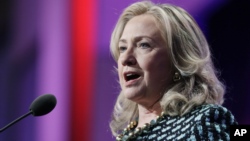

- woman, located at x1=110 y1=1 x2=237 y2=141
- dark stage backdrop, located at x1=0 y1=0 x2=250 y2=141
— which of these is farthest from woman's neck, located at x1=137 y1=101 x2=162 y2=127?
dark stage backdrop, located at x1=0 y1=0 x2=250 y2=141

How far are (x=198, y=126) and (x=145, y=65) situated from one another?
28 cm

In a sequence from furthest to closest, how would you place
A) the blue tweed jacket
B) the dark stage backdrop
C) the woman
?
the dark stage backdrop, the woman, the blue tweed jacket

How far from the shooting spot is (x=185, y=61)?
156cm

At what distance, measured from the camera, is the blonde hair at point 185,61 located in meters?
1.49

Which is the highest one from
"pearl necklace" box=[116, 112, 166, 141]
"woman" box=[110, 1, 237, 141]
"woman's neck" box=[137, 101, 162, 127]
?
"woman" box=[110, 1, 237, 141]

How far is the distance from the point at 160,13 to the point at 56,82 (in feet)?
2.82

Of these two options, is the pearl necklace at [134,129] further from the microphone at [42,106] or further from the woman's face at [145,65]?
the microphone at [42,106]

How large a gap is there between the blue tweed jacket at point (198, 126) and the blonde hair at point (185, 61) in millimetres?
33

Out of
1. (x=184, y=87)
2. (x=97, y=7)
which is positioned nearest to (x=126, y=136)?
(x=184, y=87)

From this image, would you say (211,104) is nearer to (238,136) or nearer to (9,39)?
(238,136)

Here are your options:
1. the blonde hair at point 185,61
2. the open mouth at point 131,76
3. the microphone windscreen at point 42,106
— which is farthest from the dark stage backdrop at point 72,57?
the microphone windscreen at point 42,106

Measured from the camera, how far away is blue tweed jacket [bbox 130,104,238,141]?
→ 1332 millimetres

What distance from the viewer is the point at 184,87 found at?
154 centimetres

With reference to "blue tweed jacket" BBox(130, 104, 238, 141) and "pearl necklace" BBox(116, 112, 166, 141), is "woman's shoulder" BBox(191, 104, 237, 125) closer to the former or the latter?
"blue tweed jacket" BBox(130, 104, 238, 141)
